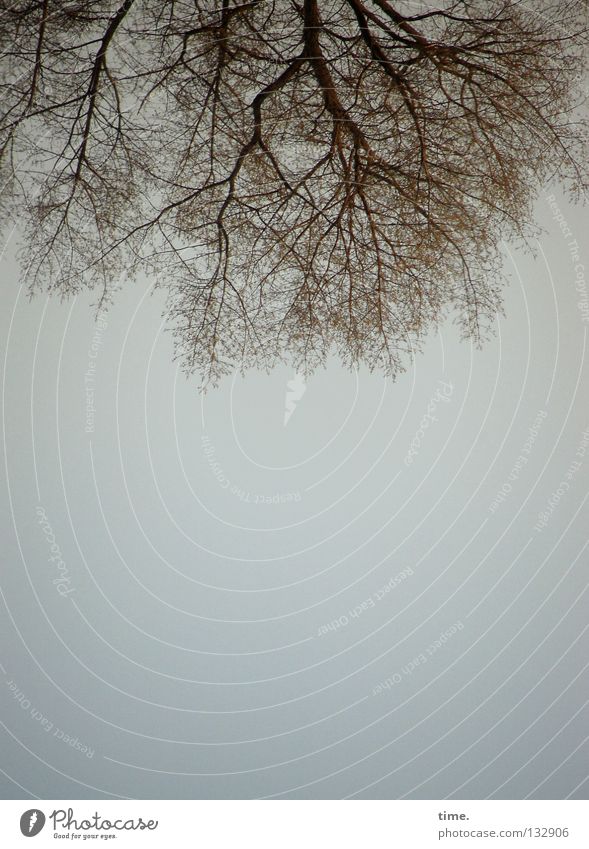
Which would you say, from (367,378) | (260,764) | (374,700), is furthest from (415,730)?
(367,378)

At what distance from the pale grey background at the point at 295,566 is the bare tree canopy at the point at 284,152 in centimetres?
12

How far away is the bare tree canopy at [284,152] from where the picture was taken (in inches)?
94.4

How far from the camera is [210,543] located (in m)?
2.52
